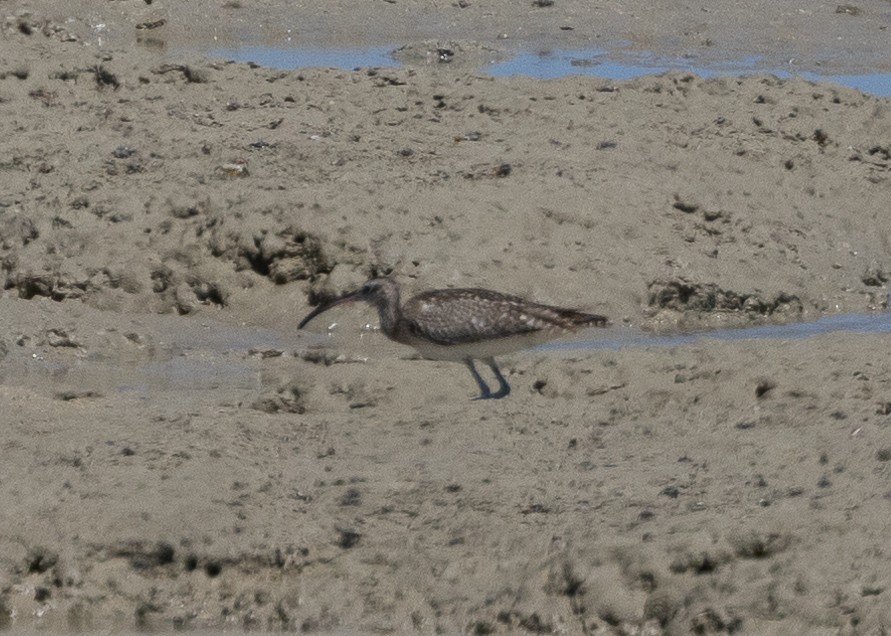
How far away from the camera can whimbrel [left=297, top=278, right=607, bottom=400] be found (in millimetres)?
9820

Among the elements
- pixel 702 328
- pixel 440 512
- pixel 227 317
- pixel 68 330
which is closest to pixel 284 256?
pixel 227 317

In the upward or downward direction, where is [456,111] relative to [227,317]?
upward

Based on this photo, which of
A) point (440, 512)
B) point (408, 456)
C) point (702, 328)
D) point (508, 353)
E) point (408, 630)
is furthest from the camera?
point (702, 328)

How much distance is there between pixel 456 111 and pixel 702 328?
11.4ft

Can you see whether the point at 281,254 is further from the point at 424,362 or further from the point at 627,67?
the point at 627,67

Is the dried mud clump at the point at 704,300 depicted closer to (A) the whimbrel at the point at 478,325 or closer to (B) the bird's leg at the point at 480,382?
(A) the whimbrel at the point at 478,325

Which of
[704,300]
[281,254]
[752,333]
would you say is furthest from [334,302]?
[752,333]

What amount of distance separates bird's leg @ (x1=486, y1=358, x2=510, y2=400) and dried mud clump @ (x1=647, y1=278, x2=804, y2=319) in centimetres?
208

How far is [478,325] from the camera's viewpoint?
32.1 feet

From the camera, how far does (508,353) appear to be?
1009 centimetres

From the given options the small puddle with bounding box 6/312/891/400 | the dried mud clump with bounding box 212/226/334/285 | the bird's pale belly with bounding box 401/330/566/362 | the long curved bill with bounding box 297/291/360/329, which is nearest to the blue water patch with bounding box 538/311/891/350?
the small puddle with bounding box 6/312/891/400

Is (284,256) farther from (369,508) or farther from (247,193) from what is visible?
(369,508)

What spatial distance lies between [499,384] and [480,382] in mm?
144

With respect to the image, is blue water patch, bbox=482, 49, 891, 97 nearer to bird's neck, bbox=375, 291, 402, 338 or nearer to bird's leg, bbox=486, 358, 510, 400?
bird's neck, bbox=375, 291, 402, 338
